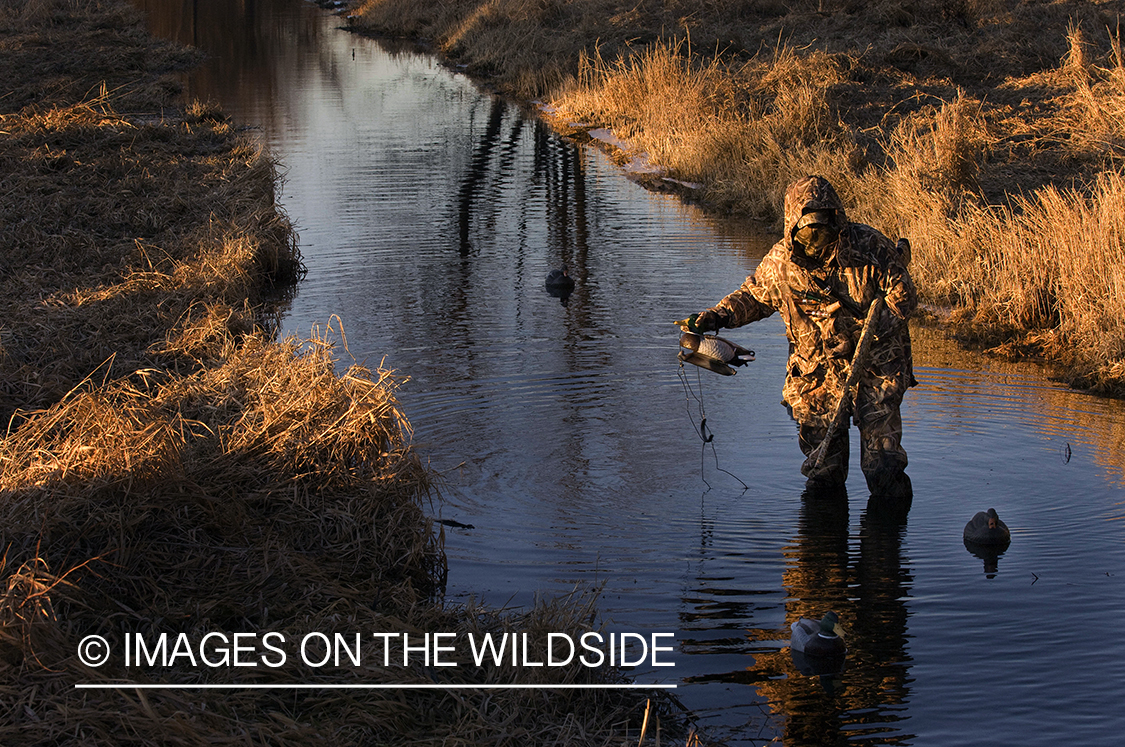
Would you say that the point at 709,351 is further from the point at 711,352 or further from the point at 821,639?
the point at 821,639

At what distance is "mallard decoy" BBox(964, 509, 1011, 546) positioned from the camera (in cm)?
611

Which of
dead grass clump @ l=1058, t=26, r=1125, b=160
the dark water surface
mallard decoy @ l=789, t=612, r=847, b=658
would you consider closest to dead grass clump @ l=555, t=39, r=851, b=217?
the dark water surface

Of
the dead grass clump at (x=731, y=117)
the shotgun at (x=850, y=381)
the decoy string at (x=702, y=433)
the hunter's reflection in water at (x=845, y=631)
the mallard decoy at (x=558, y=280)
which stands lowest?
the hunter's reflection in water at (x=845, y=631)

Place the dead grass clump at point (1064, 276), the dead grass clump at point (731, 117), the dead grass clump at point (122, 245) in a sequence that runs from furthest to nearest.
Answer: the dead grass clump at point (731, 117)
the dead grass clump at point (1064, 276)
the dead grass clump at point (122, 245)

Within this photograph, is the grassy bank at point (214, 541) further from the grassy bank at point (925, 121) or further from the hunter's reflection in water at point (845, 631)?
the grassy bank at point (925, 121)

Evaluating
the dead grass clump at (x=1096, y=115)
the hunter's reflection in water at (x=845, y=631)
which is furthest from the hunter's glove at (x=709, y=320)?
the dead grass clump at (x=1096, y=115)

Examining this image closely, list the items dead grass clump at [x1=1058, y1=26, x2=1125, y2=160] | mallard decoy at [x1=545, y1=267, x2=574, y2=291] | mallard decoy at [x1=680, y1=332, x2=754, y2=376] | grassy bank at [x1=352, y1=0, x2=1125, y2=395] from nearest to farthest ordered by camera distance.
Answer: mallard decoy at [x1=680, y1=332, x2=754, y2=376] < grassy bank at [x1=352, y1=0, x2=1125, y2=395] < mallard decoy at [x1=545, y1=267, x2=574, y2=291] < dead grass clump at [x1=1058, y1=26, x2=1125, y2=160]

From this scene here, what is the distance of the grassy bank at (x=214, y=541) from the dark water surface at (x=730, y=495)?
63 cm

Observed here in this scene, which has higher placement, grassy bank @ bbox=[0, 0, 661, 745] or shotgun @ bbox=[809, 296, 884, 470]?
shotgun @ bbox=[809, 296, 884, 470]

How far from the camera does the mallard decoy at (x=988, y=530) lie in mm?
6109

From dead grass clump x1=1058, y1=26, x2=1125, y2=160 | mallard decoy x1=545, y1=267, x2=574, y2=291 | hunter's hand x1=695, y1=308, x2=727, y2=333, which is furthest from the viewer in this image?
dead grass clump x1=1058, y1=26, x2=1125, y2=160

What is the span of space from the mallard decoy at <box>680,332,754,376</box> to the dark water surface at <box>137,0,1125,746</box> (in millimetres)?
940

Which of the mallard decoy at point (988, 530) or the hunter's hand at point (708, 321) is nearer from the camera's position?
the mallard decoy at point (988, 530)

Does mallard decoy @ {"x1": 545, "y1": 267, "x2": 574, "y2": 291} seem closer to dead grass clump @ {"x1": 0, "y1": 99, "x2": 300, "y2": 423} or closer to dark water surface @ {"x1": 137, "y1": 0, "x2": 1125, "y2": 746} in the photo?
dark water surface @ {"x1": 137, "y1": 0, "x2": 1125, "y2": 746}
